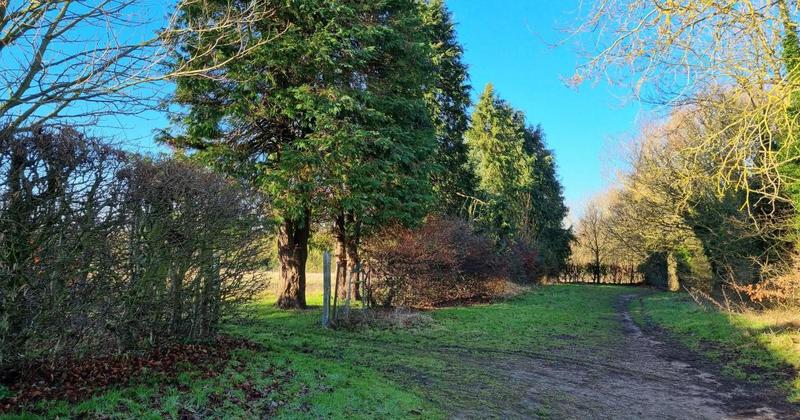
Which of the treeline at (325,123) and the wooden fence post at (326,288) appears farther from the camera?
the treeline at (325,123)

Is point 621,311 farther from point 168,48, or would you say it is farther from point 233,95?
point 168,48

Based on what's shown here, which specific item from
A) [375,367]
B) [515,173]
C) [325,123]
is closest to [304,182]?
[325,123]

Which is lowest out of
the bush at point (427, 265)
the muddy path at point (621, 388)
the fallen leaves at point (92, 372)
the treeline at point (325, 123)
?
the muddy path at point (621, 388)

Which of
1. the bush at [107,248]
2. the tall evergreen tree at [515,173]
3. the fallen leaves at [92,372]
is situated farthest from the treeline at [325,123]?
the tall evergreen tree at [515,173]

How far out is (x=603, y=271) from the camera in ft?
174

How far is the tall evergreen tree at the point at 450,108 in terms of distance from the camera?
2312 centimetres

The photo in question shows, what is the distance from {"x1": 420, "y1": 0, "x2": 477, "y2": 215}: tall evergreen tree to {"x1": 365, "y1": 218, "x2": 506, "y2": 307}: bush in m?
3.24

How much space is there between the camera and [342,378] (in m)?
6.59

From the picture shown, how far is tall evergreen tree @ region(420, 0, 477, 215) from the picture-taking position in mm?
23125

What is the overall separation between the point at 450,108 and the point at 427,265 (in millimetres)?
10696

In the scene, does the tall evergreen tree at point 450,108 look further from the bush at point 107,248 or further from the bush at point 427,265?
the bush at point 107,248

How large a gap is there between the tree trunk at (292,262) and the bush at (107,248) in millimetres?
7807

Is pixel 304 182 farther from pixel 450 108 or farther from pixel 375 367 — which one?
pixel 450 108

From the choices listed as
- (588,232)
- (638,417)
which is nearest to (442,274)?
(638,417)
